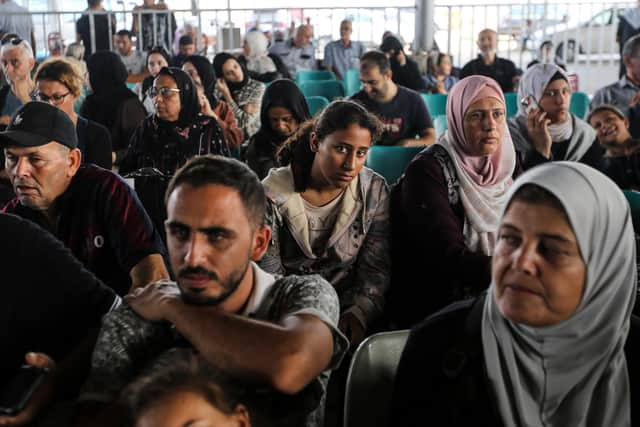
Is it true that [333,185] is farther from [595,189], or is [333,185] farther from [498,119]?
[595,189]

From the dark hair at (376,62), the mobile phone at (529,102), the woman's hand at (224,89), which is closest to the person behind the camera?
the mobile phone at (529,102)

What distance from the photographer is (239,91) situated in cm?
586

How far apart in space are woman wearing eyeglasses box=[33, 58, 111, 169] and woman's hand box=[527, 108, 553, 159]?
2036 mm

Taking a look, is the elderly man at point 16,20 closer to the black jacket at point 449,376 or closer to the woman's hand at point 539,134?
the woman's hand at point 539,134

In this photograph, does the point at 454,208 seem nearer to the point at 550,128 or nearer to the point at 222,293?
the point at 222,293

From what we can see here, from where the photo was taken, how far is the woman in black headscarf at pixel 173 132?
13.0ft

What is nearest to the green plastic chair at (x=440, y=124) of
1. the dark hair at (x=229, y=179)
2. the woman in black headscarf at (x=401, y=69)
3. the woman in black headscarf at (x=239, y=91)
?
the woman in black headscarf at (x=239, y=91)

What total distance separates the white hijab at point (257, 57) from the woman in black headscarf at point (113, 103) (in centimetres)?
242

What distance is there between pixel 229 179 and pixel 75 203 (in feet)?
2.80

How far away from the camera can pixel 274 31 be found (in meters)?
9.31

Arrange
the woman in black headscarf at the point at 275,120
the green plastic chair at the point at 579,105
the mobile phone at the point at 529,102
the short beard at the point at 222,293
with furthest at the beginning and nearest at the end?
the green plastic chair at the point at 579,105 → the mobile phone at the point at 529,102 → the woman in black headscarf at the point at 275,120 → the short beard at the point at 222,293

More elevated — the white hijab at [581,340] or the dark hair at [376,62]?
the dark hair at [376,62]

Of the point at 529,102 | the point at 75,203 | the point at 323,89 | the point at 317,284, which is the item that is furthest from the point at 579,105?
the point at 317,284

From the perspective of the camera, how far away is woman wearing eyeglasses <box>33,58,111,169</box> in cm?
348
